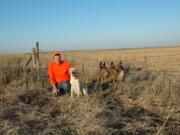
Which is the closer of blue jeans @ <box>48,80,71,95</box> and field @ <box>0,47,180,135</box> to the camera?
field @ <box>0,47,180,135</box>

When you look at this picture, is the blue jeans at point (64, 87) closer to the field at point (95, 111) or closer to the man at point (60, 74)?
the man at point (60, 74)

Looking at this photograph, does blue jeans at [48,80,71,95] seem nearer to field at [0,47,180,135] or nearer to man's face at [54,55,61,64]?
→ field at [0,47,180,135]

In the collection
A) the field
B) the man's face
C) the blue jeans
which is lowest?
the field

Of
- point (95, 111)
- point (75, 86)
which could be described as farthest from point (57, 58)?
point (95, 111)

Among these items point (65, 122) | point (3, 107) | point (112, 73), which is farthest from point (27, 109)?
point (112, 73)

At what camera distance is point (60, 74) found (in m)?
8.29

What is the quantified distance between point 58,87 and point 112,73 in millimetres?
2414

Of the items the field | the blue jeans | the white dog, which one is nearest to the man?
the blue jeans

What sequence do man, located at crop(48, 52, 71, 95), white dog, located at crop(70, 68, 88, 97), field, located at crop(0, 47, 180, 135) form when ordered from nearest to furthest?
field, located at crop(0, 47, 180, 135) < white dog, located at crop(70, 68, 88, 97) < man, located at crop(48, 52, 71, 95)

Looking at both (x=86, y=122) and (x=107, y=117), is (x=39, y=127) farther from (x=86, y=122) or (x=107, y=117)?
(x=107, y=117)

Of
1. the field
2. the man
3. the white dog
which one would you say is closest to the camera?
the field

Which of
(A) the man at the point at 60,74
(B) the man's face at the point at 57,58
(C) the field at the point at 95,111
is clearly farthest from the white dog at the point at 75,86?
(B) the man's face at the point at 57,58

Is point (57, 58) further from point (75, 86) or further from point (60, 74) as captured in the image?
point (75, 86)

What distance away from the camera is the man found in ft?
26.7
